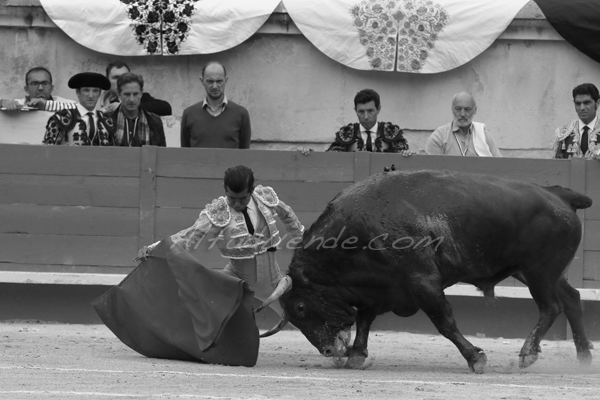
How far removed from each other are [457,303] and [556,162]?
1.15m

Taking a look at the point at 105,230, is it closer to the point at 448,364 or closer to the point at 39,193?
the point at 39,193

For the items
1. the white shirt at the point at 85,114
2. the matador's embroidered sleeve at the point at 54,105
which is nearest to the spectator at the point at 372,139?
the white shirt at the point at 85,114

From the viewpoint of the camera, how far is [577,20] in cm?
848

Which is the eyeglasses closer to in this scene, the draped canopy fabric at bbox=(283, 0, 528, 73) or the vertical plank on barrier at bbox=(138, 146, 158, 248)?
the vertical plank on barrier at bbox=(138, 146, 158, 248)

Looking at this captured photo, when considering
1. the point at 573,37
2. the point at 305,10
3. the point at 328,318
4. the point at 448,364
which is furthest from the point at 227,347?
the point at 573,37

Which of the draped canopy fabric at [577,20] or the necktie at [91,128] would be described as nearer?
the necktie at [91,128]

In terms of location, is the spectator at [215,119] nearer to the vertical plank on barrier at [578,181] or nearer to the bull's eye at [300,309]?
the bull's eye at [300,309]

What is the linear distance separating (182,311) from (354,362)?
3.12 ft

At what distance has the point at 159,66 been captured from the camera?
343 inches

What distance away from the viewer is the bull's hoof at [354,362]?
20.0 feet

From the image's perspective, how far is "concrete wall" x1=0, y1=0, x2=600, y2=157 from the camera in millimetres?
8648

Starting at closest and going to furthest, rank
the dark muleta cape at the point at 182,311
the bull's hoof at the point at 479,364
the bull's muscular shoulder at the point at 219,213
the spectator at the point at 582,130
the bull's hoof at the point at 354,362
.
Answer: the bull's hoof at the point at 479,364 < the dark muleta cape at the point at 182,311 < the bull's hoof at the point at 354,362 < the bull's muscular shoulder at the point at 219,213 < the spectator at the point at 582,130

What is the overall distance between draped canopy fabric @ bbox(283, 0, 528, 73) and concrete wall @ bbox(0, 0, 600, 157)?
164mm

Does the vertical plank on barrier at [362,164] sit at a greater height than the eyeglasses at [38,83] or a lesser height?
lesser
